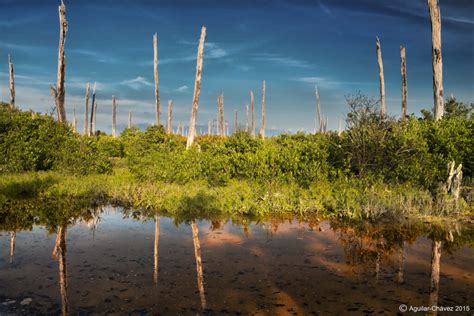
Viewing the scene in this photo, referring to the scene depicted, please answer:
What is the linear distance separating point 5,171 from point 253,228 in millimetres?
11994

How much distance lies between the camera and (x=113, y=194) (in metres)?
11.9

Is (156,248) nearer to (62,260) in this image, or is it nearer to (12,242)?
(62,260)

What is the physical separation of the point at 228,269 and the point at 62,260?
2.90 metres

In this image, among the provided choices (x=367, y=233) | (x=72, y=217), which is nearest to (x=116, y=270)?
(x=72, y=217)

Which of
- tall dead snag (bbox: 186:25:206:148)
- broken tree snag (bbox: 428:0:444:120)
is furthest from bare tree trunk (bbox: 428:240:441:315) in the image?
tall dead snag (bbox: 186:25:206:148)

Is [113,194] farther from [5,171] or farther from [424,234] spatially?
[424,234]

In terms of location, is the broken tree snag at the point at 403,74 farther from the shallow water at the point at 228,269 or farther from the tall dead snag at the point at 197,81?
the shallow water at the point at 228,269

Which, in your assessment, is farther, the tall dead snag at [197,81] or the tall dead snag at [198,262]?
the tall dead snag at [197,81]

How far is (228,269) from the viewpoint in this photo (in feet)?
19.8

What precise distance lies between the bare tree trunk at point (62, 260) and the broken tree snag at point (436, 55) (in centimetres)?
1496

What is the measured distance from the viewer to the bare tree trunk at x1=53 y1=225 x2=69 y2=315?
186 inches

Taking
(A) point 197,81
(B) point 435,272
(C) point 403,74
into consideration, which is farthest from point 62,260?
(C) point 403,74

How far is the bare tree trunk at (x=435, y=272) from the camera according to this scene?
4895mm

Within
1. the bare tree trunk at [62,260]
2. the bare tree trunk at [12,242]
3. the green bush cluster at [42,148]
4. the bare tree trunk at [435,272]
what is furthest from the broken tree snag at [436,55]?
the bare tree trunk at [12,242]
